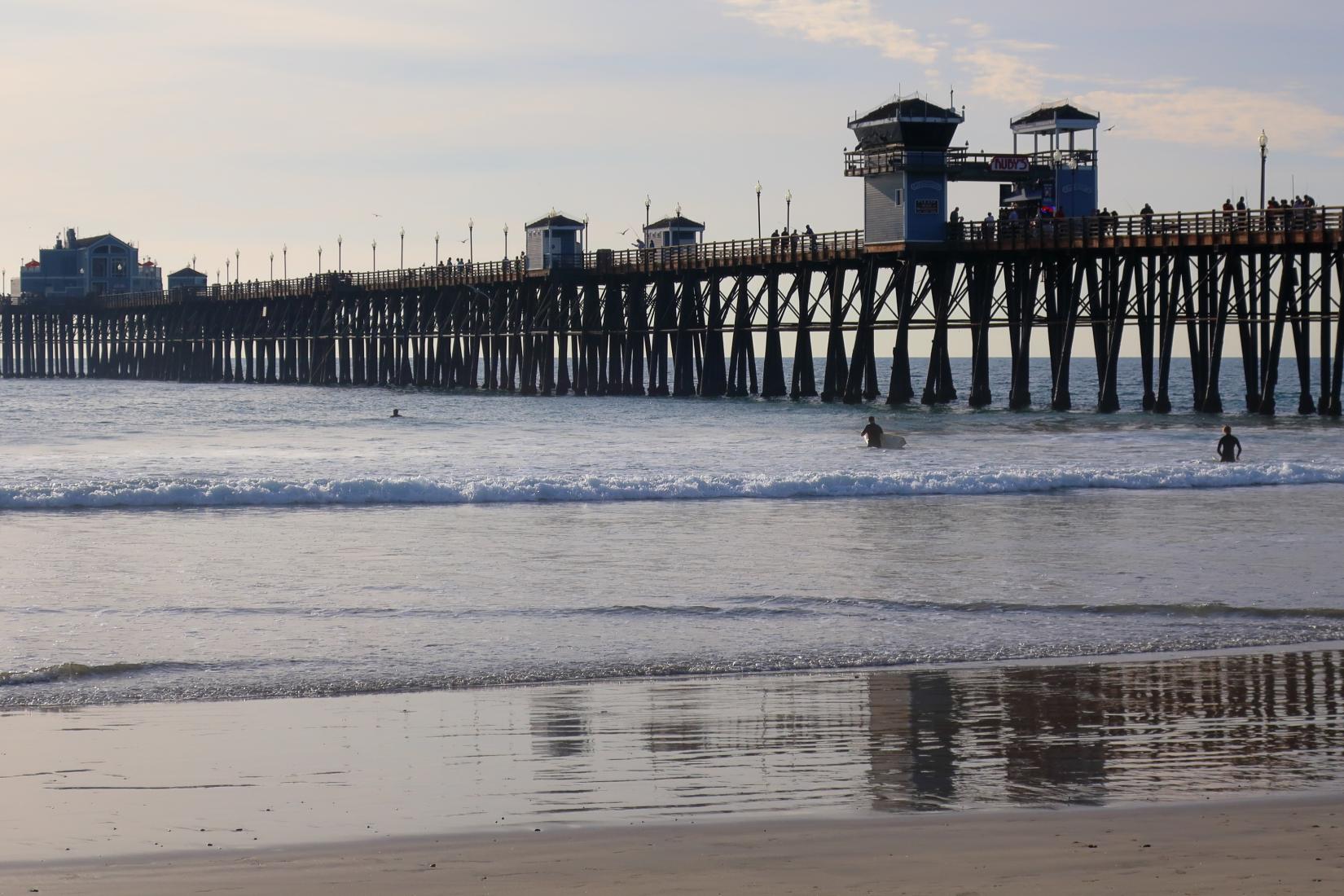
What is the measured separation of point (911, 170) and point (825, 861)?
41.4m

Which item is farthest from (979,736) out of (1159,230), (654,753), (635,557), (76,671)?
(1159,230)

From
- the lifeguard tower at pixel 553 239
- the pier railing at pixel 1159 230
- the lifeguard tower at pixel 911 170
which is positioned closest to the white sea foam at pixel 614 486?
the pier railing at pixel 1159 230

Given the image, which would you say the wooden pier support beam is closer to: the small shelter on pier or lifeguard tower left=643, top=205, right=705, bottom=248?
lifeguard tower left=643, top=205, right=705, bottom=248

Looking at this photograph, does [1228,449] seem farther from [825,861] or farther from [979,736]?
[825,861]

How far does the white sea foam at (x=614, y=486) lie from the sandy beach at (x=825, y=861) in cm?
1656

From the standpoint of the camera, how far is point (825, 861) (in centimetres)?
572

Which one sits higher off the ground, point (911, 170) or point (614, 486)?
point (911, 170)

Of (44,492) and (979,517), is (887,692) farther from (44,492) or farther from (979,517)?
(44,492)

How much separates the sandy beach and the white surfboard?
24904 mm

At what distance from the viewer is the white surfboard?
31125mm

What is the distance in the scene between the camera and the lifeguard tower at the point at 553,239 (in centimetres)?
6569

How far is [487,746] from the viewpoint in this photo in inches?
299

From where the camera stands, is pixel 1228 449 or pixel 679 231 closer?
pixel 1228 449

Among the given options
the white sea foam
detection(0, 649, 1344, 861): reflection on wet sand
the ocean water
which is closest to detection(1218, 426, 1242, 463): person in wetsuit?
the ocean water
